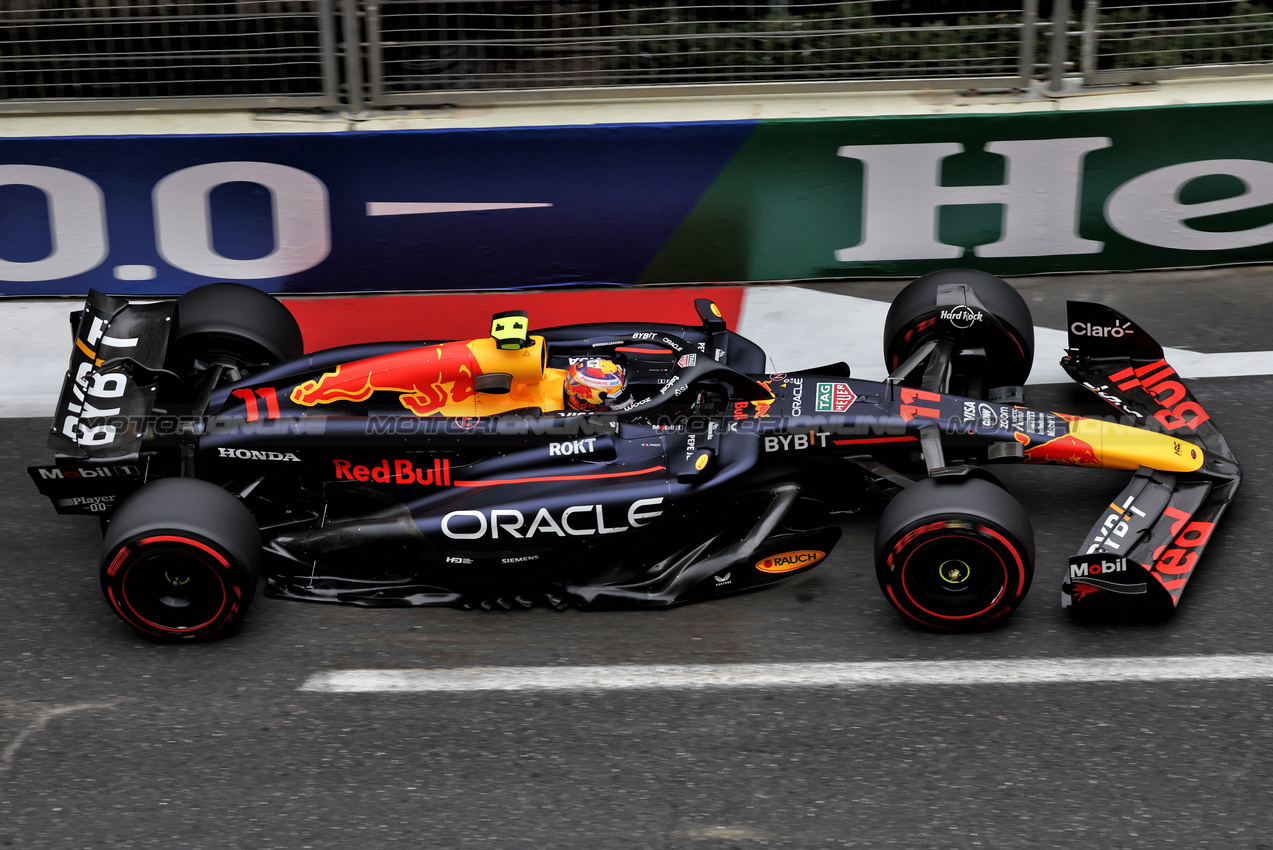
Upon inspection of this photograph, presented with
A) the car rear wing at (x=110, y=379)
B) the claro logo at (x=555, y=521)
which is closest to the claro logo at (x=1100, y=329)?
the claro logo at (x=555, y=521)

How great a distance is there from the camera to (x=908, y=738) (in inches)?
171

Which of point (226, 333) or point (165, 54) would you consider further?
point (165, 54)

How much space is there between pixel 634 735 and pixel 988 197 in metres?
4.29

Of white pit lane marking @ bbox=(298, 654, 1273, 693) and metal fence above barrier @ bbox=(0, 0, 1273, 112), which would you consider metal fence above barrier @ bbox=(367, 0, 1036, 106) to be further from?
white pit lane marking @ bbox=(298, 654, 1273, 693)

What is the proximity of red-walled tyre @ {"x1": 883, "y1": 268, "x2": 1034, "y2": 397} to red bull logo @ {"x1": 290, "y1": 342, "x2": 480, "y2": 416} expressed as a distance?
208cm

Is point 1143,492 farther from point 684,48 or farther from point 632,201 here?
point 684,48

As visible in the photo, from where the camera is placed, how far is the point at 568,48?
7.38m

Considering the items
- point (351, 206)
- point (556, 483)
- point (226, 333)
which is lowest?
point (556, 483)

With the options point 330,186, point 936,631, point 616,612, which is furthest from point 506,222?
point 936,631

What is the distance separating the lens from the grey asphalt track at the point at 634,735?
4023 mm

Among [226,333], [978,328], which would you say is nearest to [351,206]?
[226,333]

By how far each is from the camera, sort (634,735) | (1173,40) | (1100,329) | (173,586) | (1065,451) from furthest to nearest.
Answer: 1. (1173,40)
2. (1100,329)
3. (1065,451)
4. (173,586)
5. (634,735)

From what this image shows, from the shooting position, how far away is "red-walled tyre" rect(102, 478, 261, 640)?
4574mm

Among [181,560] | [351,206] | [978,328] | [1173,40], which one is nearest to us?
[181,560]
